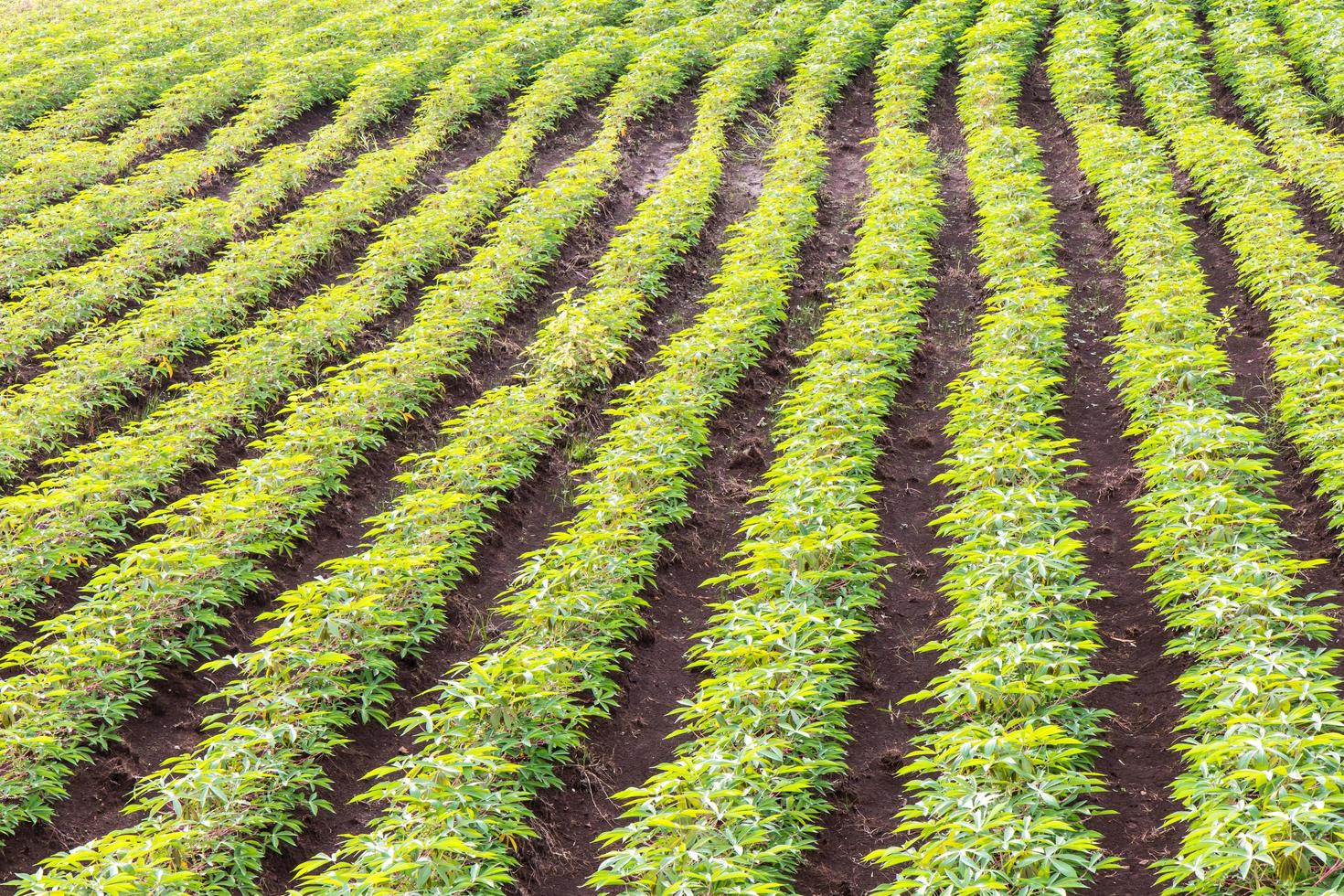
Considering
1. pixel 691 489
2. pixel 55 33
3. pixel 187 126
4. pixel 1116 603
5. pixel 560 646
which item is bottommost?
pixel 1116 603

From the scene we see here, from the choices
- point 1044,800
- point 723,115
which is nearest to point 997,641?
point 1044,800

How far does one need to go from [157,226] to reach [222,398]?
531 centimetres

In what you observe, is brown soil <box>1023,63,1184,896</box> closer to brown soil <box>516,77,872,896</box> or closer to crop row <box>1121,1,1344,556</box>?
crop row <box>1121,1,1344,556</box>

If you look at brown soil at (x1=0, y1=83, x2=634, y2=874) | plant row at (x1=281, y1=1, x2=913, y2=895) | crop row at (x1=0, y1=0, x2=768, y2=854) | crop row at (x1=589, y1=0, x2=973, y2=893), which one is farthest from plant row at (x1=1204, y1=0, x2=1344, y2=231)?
crop row at (x1=0, y1=0, x2=768, y2=854)

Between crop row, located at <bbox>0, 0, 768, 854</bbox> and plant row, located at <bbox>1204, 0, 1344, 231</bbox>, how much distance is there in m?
9.17

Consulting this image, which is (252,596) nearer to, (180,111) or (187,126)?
(187,126)

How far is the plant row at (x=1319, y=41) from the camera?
14.6m

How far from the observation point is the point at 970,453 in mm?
A: 8086

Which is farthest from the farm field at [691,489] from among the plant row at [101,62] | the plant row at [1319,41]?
the plant row at [101,62]

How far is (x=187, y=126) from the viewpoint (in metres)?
17.3

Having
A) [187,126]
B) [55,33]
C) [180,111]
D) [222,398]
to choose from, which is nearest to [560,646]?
[222,398]

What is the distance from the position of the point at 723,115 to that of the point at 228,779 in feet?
45.2

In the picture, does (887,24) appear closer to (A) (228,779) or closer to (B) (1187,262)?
(B) (1187,262)

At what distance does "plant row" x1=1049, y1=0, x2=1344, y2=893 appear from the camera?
14.7 ft
